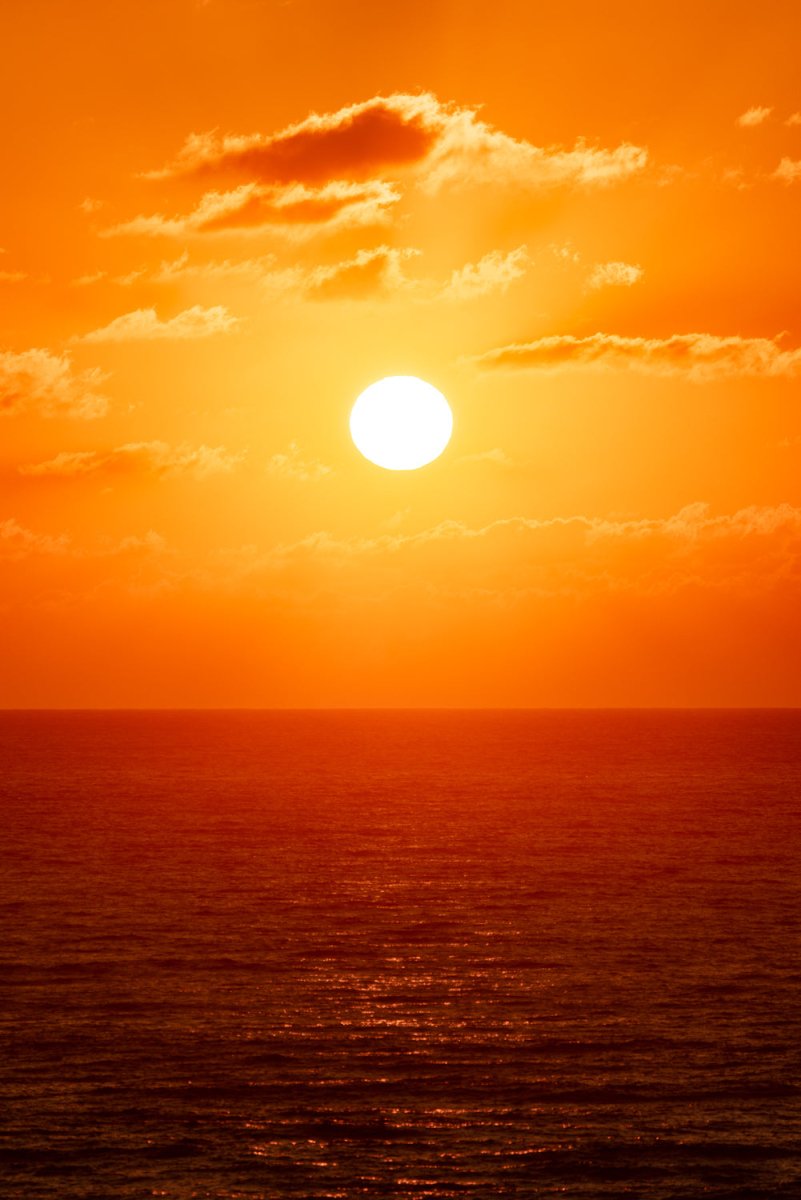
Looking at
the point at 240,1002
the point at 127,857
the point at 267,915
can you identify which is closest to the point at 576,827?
the point at 127,857

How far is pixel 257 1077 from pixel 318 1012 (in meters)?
8.58

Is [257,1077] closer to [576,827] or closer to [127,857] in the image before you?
[127,857]

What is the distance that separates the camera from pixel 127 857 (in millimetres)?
104812

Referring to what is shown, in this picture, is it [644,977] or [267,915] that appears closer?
[644,977]

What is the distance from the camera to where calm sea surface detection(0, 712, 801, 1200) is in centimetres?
4012

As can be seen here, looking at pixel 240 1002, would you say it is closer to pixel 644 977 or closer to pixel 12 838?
pixel 644 977

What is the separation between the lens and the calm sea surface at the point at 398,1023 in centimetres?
4012

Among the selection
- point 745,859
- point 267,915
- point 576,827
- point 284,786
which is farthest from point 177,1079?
point 284,786

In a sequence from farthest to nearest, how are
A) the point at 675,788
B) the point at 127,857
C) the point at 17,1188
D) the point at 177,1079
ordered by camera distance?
the point at 675,788 → the point at 127,857 → the point at 177,1079 → the point at 17,1188

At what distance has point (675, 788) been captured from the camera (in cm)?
18625

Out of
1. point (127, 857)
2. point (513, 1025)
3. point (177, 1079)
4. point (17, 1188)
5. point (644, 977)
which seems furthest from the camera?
point (127, 857)

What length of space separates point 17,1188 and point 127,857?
224 ft

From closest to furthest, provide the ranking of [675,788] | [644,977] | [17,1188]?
[17,1188]
[644,977]
[675,788]

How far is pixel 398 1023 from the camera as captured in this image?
5472 cm
